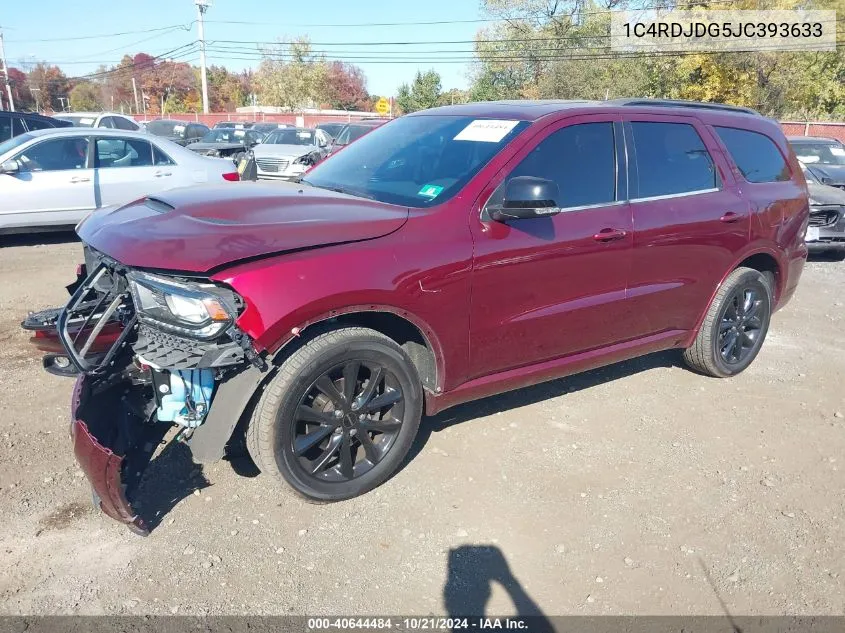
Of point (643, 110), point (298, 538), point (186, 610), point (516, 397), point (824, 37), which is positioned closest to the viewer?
point (186, 610)

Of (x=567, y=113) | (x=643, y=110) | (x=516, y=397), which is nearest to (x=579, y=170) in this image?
(x=567, y=113)

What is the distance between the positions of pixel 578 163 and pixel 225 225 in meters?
1.99

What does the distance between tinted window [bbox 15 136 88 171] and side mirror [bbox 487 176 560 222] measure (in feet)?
24.1

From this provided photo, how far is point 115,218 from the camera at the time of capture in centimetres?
329

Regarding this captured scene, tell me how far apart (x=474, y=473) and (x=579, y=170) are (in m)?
1.76

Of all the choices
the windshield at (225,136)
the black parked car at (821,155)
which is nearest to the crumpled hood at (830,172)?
the black parked car at (821,155)

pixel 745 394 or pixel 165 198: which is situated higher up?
pixel 165 198

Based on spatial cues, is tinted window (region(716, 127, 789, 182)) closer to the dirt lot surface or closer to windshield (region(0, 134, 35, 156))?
the dirt lot surface

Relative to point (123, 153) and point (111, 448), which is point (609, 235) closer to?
point (111, 448)

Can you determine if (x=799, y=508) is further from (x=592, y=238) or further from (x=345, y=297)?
(x=345, y=297)

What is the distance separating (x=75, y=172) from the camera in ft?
28.6

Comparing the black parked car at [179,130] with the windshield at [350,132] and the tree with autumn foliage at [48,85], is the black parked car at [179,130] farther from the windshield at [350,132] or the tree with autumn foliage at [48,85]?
the tree with autumn foliage at [48,85]

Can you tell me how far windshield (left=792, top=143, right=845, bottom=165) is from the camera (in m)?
12.7

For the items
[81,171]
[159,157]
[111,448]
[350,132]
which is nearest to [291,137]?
[350,132]
